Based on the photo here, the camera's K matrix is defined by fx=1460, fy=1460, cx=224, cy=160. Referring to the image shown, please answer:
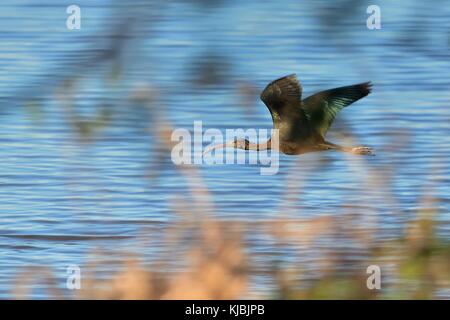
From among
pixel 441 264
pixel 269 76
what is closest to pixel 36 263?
pixel 269 76

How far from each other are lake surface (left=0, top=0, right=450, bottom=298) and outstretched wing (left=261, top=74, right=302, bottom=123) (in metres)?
0.10

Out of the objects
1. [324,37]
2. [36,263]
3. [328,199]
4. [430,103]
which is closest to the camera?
[324,37]

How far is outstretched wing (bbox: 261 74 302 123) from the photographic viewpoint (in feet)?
17.8

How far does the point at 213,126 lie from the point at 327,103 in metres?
1.94

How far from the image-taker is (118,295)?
496 centimetres

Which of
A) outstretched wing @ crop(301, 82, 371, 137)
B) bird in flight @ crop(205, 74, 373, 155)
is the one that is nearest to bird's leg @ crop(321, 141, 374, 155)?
bird in flight @ crop(205, 74, 373, 155)

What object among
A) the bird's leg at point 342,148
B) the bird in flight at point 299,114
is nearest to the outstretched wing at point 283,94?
the bird in flight at point 299,114

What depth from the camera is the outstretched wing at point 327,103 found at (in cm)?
524

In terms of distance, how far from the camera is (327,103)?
17.8 ft

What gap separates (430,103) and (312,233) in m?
2.24

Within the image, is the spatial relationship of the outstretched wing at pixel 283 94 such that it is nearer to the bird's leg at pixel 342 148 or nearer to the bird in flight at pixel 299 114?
the bird in flight at pixel 299 114

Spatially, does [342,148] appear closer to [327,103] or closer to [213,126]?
[327,103]

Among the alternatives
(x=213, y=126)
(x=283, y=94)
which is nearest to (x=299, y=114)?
(x=283, y=94)
